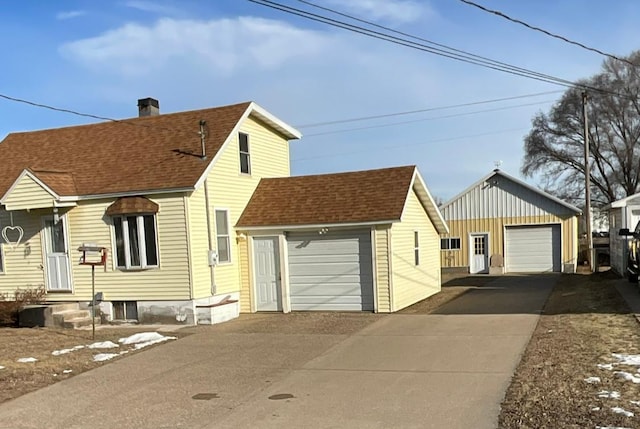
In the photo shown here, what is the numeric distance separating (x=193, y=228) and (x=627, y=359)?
9440 millimetres

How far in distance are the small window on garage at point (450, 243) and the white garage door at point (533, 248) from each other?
92.8 inches

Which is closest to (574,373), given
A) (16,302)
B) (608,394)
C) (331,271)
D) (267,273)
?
(608,394)

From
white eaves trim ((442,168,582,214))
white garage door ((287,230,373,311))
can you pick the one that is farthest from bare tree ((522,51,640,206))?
white garage door ((287,230,373,311))

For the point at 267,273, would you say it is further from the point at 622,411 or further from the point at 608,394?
the point at 622,411

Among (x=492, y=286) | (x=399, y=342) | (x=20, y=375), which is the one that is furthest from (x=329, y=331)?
(x=492, y=286)

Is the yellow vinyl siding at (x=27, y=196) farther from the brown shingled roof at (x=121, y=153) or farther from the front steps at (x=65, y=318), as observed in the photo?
the front steps at (x=65, y=318)

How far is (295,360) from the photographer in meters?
9.12

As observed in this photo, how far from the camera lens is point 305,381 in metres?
7.76

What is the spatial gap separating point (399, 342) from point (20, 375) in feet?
20.2

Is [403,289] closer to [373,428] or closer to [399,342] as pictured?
[399,342]

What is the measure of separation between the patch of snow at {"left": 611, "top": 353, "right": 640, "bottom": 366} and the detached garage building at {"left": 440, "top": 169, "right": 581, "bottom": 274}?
775 inches

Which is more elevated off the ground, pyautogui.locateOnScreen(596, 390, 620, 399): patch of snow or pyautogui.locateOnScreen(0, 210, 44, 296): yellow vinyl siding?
pyautogui.locateOnScreen(0, 210, 44, 296): yellow vinyl siding

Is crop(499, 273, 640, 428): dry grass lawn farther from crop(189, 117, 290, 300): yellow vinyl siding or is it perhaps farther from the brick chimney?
the brick chimney

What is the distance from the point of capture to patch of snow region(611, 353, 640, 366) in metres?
7.68
